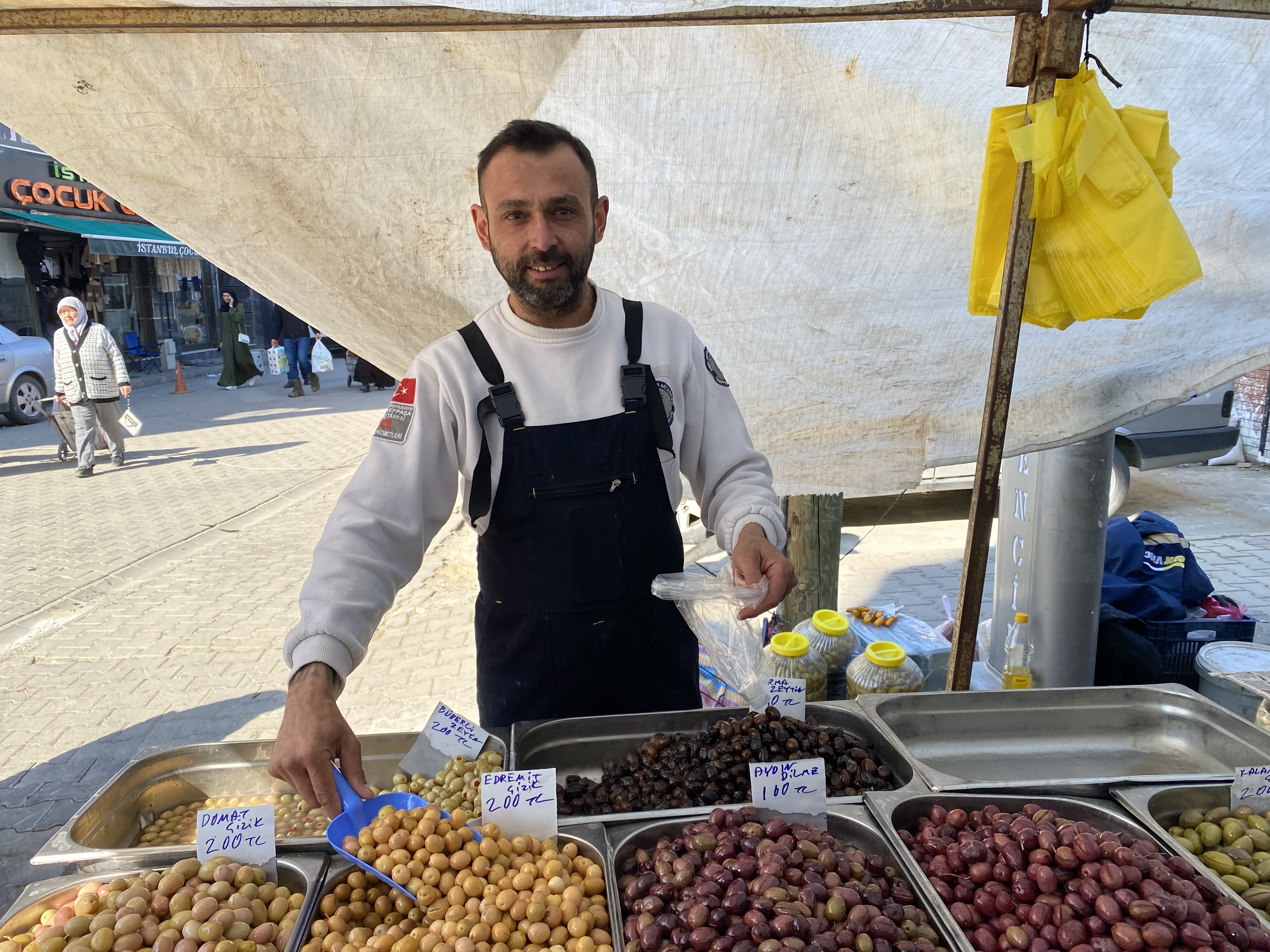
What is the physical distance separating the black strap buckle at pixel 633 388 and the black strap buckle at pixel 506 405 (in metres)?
0.26

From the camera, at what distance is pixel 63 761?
4.45m

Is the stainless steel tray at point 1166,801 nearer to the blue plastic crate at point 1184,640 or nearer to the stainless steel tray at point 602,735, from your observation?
the stainless steel tray at point 602,735

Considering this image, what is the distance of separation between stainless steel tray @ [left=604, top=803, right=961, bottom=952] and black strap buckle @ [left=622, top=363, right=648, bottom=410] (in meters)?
0.92

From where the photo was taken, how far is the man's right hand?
5.18 ft

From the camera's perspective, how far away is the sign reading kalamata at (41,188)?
1525 cm

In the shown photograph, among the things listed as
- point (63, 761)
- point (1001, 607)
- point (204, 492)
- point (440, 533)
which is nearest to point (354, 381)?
point (204, 492)

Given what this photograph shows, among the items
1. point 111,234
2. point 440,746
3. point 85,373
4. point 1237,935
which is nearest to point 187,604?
point 85,373

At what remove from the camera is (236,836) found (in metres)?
1.66

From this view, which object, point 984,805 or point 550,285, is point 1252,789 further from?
point 550,285

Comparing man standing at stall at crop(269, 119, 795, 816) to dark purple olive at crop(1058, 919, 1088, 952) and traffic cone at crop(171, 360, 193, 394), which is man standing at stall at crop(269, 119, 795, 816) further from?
traffic cone at crop(171, 360, 193, 394)

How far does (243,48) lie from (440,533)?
599 cm

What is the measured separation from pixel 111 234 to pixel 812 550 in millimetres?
17682

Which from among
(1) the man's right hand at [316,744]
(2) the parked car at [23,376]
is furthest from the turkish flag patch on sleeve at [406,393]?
(2) the parked car at [23,376]

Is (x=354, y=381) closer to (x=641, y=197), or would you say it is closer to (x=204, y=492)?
(x=204, y=492)
